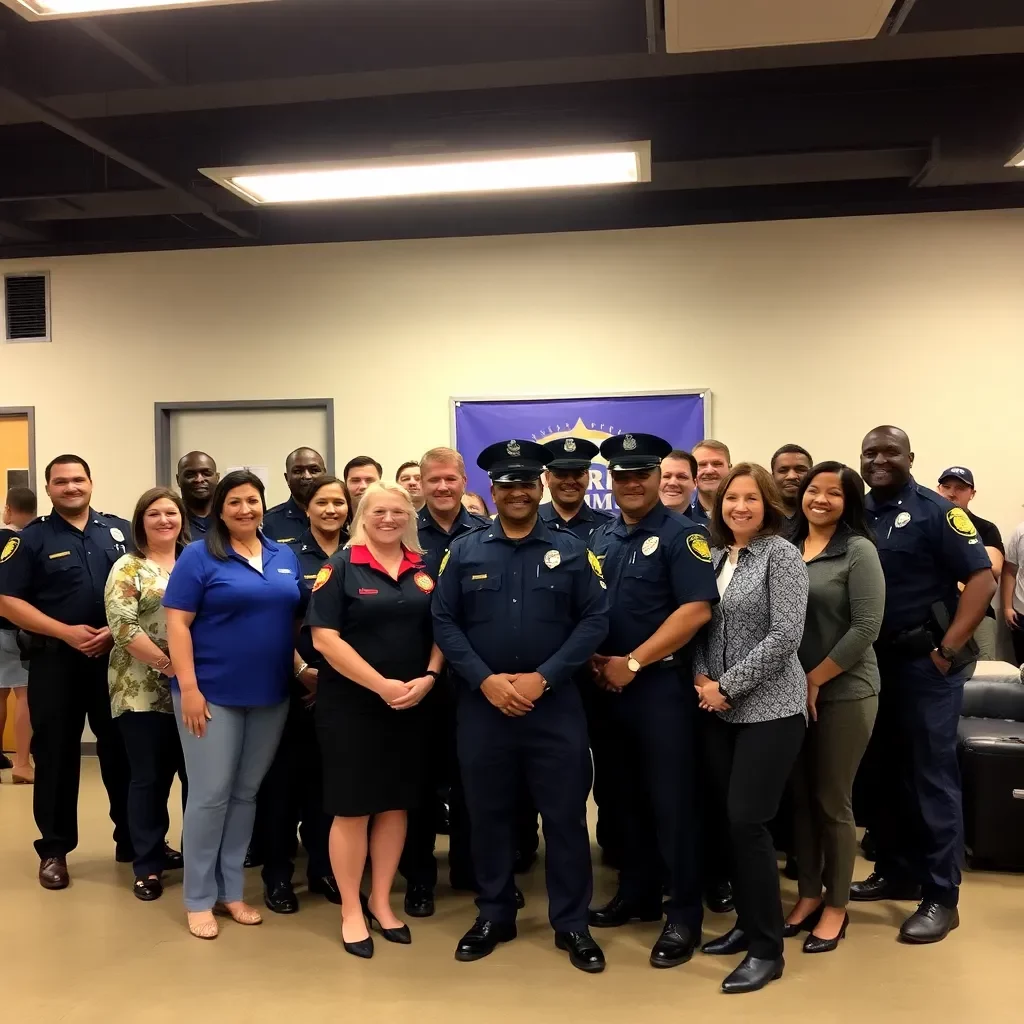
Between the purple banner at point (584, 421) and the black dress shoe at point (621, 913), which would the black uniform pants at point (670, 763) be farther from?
the purple banner at point (584, 421)

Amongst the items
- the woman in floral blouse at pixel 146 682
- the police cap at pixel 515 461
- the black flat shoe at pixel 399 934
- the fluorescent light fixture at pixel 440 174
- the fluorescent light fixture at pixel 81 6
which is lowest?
the black flat shoe at pixel 399 934

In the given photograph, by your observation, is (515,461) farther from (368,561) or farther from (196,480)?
(196,480)

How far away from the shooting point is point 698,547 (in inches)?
123

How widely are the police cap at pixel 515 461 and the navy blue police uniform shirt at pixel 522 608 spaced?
0.66 feet

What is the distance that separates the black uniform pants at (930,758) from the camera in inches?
132

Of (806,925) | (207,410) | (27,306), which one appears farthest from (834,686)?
(27,306)

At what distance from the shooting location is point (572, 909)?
3.18 meters

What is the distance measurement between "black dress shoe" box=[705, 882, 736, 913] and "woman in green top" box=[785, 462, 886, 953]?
0.32m

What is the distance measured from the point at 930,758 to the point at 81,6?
3874mm

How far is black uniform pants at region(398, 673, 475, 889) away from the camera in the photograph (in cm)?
360

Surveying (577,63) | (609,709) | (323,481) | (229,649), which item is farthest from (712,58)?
(229,649)

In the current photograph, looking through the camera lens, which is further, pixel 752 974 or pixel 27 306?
pixel 27 306

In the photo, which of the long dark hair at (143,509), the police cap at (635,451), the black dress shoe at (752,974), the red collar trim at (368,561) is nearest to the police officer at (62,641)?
the long dark hair at (143,509)

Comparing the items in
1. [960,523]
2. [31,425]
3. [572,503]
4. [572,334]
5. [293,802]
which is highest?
[572,334]
